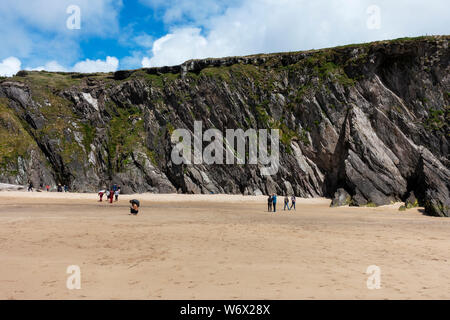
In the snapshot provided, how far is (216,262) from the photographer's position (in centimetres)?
938

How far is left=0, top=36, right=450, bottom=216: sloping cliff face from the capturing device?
40.5 metres

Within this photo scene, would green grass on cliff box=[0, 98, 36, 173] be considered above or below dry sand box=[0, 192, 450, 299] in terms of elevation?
above

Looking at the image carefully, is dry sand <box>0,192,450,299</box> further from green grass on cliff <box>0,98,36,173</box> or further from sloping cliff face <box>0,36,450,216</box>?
green grass on cliff <box>0,98,36,173</box>

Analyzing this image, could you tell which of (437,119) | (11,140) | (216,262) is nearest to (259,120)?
(437,119)

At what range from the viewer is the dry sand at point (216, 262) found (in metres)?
6.92

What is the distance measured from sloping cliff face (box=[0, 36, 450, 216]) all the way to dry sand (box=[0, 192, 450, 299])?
2350 cm

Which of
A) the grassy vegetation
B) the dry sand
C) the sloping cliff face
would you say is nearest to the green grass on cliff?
the sloping cliff face

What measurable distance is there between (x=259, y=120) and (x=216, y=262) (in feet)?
146

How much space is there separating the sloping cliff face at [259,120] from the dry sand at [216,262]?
23.5m

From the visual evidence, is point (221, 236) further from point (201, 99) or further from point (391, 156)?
point (201, 99)

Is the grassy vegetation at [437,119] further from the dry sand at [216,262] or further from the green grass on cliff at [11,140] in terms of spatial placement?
the green grass on cliff at [11,140]

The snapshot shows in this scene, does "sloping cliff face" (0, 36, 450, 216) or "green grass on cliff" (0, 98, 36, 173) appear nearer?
"sloping cliff face" (0, 36, 450, 216)

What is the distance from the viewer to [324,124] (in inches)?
1873

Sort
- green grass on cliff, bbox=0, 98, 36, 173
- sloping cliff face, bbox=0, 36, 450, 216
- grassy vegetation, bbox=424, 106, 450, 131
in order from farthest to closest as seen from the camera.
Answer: green grass on cliff, bbox=0, 98, 36, 173
grassy vegetation, bbox=424, 106, 450, 131
sloping cliff face, bbox=0, 36, 450, 216
